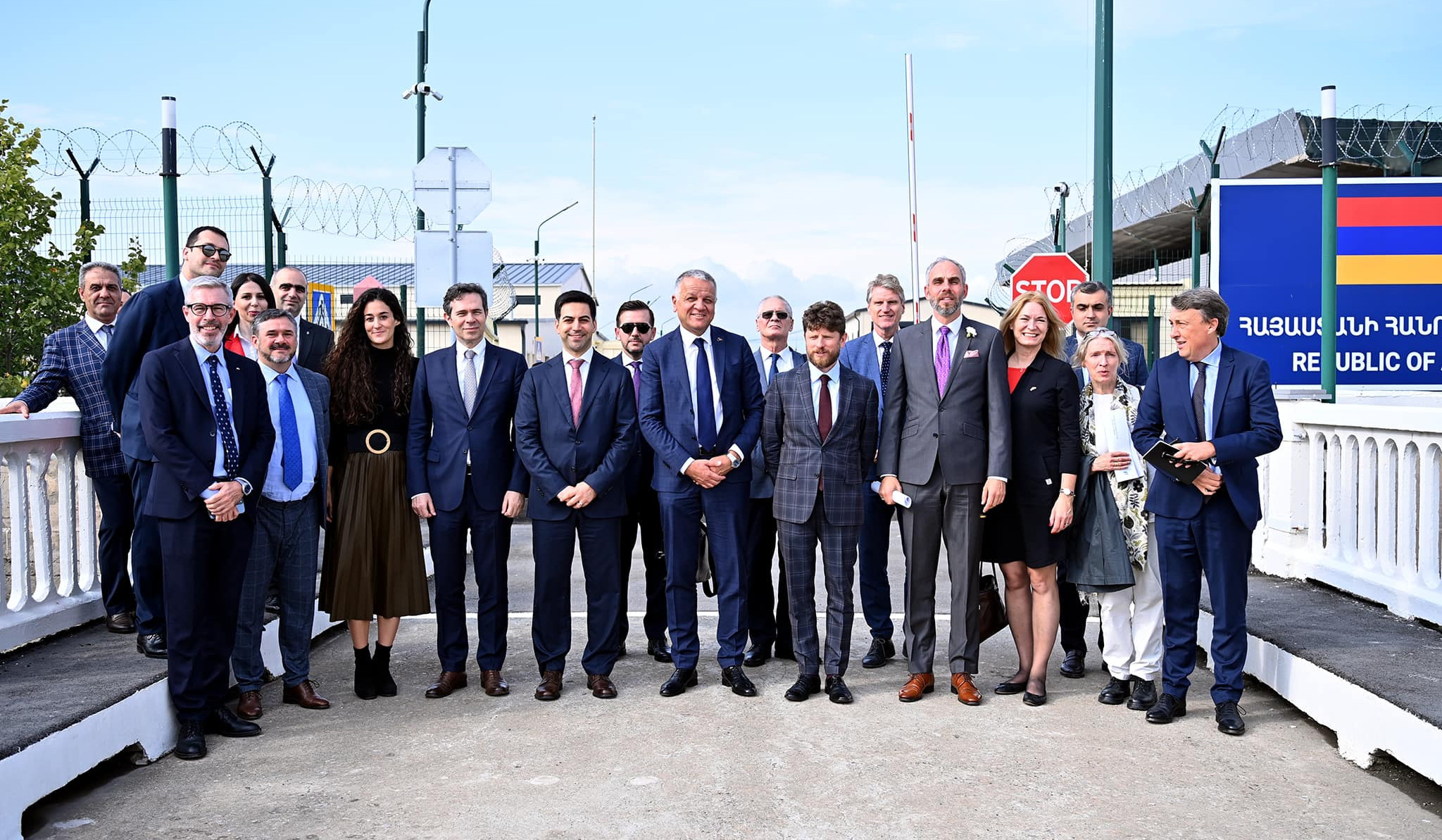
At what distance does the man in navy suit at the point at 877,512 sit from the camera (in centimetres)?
721

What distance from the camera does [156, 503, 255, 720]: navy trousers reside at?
18.1 feet

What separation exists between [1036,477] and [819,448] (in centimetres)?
113

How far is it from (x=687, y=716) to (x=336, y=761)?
166 centimetres

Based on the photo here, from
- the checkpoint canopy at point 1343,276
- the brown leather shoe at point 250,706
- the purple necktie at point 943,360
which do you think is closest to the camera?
the brown leather shoe at point 250,706

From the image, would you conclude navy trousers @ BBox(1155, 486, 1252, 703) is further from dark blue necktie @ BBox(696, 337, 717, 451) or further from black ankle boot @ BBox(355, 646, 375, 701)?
black ankle boot @ BBox(355, 646, 375, 701)

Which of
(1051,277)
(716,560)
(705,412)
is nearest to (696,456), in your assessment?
(705,412)

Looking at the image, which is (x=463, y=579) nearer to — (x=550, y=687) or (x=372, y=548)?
(x=372, y=548)

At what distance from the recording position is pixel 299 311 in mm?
7781

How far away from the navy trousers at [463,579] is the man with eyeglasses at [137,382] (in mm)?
1374

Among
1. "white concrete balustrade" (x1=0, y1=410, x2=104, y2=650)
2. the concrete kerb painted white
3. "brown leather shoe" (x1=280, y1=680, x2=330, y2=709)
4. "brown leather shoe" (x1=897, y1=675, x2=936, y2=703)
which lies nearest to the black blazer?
"brown leather shoe" (x1=897, y1=675, x2=936, y2=703)

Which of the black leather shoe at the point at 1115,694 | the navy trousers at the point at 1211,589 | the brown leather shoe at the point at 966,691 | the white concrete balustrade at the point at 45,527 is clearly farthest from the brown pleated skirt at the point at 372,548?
the navy trousers at the point at 1211,589

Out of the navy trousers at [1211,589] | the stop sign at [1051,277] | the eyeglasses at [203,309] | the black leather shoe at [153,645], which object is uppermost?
the stop sign at [1051,277]

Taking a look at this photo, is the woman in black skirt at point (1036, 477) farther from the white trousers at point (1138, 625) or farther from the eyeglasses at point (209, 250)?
the eyeglasses at point (209, 250)

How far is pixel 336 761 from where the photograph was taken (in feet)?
17.5
